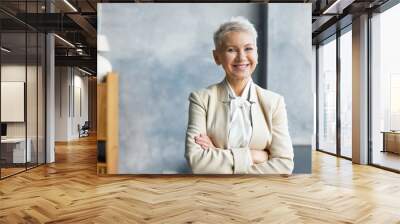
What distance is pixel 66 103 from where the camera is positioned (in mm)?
15773

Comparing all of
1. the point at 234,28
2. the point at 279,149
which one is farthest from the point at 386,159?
the point at 234,28

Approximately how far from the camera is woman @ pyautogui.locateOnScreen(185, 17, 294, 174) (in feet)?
20.4

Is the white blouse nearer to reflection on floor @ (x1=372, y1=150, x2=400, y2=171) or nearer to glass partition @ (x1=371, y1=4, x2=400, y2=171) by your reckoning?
glass partition @ (x1=371, y1=4, x2=400, y2=171)

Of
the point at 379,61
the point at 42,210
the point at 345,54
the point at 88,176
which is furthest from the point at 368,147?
the point at 42,210

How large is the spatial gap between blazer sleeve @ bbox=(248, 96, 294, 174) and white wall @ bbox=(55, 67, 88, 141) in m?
11.4

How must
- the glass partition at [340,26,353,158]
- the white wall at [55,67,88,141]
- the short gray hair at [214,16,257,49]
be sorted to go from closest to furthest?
1. the short gray hair at [214,16,257,49]
2. the glass partition at [340,26,353,158]
3. the white wall at [55,67,88,141]

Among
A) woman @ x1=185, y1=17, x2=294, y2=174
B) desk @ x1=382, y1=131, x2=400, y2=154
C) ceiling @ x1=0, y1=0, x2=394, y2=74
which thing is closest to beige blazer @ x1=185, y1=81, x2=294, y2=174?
woman @ x1=185, y1=17, x2=294, y2=174

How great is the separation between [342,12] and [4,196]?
6852 millimetres

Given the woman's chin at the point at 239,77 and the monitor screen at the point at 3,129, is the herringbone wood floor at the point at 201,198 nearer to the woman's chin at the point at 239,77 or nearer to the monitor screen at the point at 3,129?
the monitor screen at the point at 3,129

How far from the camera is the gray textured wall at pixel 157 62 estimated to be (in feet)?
21.2

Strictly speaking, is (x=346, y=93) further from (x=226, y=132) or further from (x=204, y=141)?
(x=204, y=141)

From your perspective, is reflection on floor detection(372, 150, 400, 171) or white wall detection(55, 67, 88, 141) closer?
reflection on floor detection(372, 150, 400, 171)

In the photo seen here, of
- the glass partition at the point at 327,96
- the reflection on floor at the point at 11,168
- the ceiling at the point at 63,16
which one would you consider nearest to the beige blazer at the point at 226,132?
the ceiling at the point at 63,16

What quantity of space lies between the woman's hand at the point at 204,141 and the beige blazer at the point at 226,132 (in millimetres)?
53
